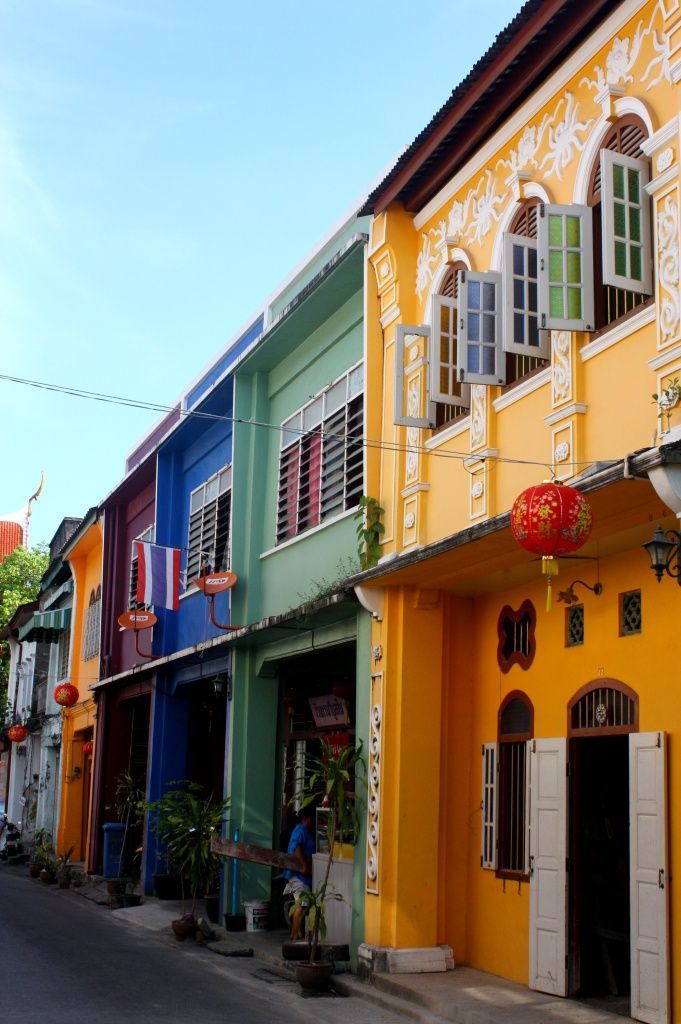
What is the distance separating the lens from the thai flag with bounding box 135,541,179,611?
19.1 m

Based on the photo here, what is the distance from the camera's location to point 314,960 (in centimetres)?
1184

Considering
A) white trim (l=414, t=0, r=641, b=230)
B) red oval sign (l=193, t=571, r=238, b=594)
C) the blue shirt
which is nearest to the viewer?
white trim (l=414, t=0, r=641, b=230)

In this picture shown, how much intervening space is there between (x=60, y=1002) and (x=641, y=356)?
706 centimetres

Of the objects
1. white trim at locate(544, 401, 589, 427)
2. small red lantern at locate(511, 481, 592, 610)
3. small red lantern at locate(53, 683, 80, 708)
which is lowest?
small red lantern at locate(53, 683, 80, 708)

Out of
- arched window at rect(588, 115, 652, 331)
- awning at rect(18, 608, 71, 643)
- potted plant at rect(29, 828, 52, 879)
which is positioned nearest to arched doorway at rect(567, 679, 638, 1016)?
arched window at rect(588, 115, 652, 331)

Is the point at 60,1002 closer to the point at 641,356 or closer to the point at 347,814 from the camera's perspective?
the point at 347,814

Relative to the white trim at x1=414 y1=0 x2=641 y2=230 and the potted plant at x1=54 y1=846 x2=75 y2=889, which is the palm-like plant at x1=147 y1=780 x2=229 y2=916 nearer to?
the potted plant at x1=54 y1=846 x2=75 y2=889

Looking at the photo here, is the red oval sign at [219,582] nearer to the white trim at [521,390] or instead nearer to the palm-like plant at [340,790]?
the palm-like plant at [340,790]

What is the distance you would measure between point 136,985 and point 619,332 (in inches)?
291

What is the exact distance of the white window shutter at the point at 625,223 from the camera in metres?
8.59

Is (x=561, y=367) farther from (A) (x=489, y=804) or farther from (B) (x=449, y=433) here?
(A) (x=489, y=804)

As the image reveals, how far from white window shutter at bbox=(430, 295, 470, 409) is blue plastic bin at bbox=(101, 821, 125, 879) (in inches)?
552


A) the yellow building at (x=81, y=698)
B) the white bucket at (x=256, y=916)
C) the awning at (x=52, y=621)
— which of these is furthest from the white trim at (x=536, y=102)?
the awning at (x=52, y=621)

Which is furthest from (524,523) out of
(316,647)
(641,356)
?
(316,647)
